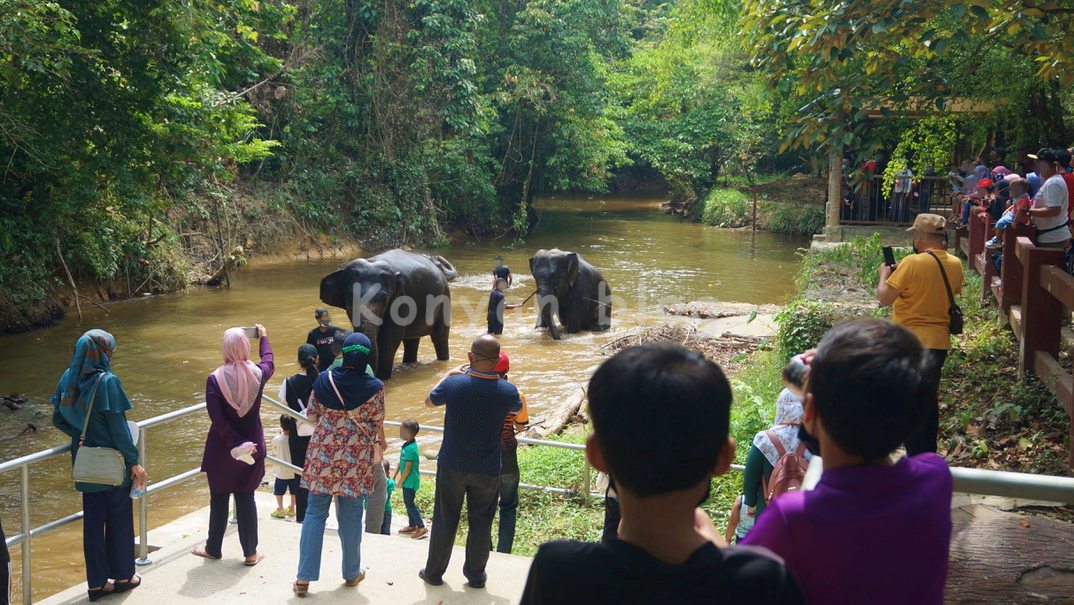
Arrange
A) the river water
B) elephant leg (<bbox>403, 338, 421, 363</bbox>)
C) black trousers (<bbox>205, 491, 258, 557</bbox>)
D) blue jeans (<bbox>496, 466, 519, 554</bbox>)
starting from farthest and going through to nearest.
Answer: elephant leg (<bbox>403, 338, 421, 363</bbox>)
the river water
blue jeans (<bbox>496, 466, 519, 554</bbox>)
black trousers (<bbox>205, 491, 258, 557</bbox>)

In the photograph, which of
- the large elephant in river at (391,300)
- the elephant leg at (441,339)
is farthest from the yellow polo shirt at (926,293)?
the elephant leg at (441,339)

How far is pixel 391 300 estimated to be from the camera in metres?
13.8

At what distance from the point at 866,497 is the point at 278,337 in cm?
1621

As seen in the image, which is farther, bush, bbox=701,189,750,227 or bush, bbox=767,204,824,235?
bush, bbox=701,189,750,227

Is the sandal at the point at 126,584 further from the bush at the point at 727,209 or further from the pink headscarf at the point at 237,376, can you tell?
the bush at the point at 727,209

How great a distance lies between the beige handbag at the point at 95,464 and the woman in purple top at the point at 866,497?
4200mm

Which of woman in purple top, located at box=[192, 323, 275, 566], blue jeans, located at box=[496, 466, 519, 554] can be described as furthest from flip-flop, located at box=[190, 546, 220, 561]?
blue jeans, located at box=[496, 466, 519, 554]

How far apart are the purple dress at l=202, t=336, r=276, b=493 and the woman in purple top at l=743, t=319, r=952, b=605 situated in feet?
14.2

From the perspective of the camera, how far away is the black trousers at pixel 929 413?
96.4 inches

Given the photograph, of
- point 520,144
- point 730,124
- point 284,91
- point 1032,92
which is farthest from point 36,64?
point 730,124

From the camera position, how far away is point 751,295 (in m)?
23.2

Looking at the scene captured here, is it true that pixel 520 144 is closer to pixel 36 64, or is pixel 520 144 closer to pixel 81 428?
pixel 36 64

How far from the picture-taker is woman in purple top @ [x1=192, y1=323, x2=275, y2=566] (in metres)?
5.99

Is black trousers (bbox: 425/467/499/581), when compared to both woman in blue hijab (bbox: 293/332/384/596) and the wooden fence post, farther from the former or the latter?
the wooden fence post
